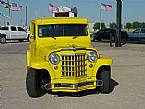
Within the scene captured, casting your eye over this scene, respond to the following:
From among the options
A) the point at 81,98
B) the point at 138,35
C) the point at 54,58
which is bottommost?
the point at 81,98

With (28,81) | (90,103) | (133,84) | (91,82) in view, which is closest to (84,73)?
(91,82)

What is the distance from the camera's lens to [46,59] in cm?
806

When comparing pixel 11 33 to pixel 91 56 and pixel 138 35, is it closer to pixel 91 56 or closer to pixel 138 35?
pixel 138 35

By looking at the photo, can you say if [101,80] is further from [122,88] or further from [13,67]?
[13,67]

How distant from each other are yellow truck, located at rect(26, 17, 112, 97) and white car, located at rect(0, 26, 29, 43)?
26.8 meters

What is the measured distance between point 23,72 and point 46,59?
5020mm

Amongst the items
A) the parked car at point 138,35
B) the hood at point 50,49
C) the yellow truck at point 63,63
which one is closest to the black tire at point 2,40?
the parked car at point 138,35

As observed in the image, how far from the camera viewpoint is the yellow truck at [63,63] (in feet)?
26.0

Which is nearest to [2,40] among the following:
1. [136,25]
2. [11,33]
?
[11,33]

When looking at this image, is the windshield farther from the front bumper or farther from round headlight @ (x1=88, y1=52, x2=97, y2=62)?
the front bumper

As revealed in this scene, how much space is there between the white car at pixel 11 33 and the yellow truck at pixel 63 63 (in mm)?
26790

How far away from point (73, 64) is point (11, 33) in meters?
29.4

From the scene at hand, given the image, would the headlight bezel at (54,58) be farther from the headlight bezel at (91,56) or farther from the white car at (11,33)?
the white car at (11,33)

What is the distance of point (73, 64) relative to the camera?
789cm
